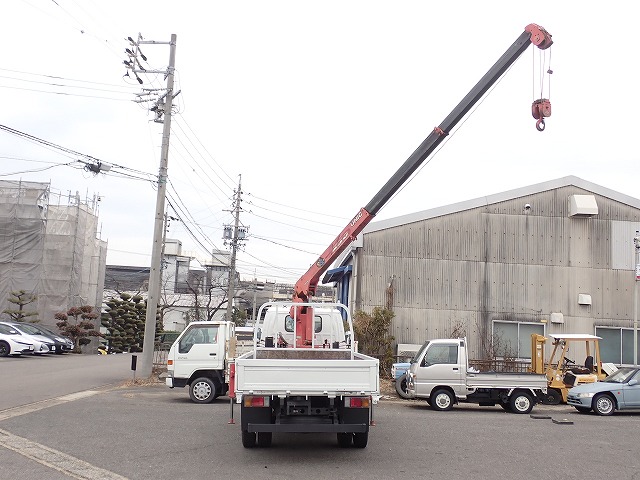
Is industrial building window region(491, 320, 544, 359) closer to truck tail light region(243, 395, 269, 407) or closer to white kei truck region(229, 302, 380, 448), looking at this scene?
white kei truck region(229, 302, 380, 448)

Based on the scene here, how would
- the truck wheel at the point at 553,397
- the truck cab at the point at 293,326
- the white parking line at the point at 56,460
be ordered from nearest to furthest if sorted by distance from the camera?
the white parking line at the point at 56,460
the truck cab at the point at 293,326
the truck wheel at the point at 553,397

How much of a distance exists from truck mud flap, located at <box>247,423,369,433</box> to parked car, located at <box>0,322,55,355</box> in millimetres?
25971

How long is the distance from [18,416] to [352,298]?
546 inches

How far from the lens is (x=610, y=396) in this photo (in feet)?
54.1

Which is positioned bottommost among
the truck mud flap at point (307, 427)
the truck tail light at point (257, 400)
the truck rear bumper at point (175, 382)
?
the truck rear bumper at point (175, 382)

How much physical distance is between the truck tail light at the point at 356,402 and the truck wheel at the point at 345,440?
148cm

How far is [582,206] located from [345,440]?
16656 mm

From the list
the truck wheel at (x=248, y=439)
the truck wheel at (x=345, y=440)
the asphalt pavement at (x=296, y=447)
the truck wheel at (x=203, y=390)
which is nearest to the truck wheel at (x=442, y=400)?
the asphalt pavement at (x=296, y=447)

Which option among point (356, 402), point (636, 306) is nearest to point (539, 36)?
point (356, 402)

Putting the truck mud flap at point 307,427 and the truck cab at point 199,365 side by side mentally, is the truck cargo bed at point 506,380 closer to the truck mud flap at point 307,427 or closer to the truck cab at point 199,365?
the truck cab at point 199,365

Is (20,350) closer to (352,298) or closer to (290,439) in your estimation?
(352,298)

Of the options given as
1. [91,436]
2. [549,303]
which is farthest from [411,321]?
[91,436]

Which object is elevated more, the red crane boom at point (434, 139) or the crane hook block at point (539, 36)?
the crane hook block at point (539, 36)

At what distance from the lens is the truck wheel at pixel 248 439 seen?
10.2 meters
